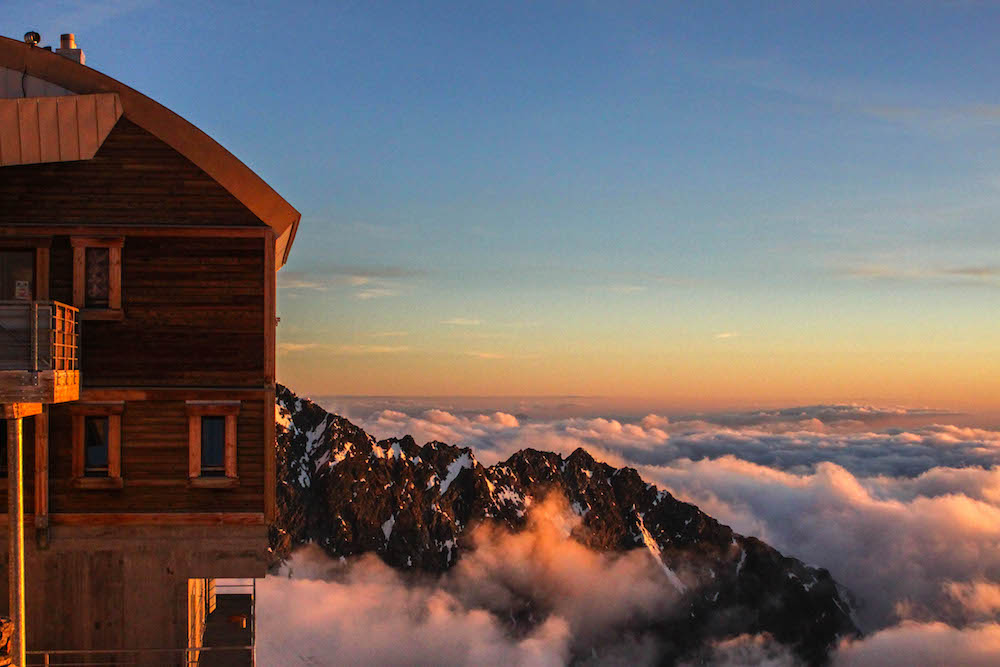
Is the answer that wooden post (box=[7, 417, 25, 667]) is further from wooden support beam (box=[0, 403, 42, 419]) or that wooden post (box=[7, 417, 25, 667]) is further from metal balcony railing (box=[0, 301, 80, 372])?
metal balcony railing (box=[0, 301, 80, 372])

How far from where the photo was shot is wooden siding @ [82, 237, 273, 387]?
22.5m

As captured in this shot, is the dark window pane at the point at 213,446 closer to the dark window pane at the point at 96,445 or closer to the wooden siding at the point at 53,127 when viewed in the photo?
the dark window pane at the point at 96,445

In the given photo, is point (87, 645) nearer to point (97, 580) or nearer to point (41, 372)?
point (97, 580)

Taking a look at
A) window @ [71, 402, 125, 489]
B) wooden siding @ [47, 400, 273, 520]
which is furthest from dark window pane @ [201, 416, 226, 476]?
window @ [71, 402, 125, 489]

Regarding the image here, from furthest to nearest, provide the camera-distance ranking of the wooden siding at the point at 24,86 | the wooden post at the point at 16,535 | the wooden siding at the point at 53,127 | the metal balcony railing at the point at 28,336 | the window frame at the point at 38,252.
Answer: the wooden siding at the point at 24,86
the window frame at the point at 38,252
the wooden siding at the point at 53,127
the metal balcony railing at the point at 28,336
the wooden post at the point at 16,535

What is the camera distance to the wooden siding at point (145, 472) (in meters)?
22.4

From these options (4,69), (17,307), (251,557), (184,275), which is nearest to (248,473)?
(251,557)

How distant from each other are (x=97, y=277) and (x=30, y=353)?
3588 millimetres

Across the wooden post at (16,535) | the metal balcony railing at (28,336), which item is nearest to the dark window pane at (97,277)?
the metal balcony railing at (28,336)

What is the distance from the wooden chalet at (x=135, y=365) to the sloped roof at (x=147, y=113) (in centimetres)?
4

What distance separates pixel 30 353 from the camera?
19672 millimetres

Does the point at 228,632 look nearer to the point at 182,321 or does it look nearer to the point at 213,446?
the point at 213,446

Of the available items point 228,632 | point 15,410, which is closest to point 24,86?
point 15,410

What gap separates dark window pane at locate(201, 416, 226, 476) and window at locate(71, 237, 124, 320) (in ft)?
11.9
